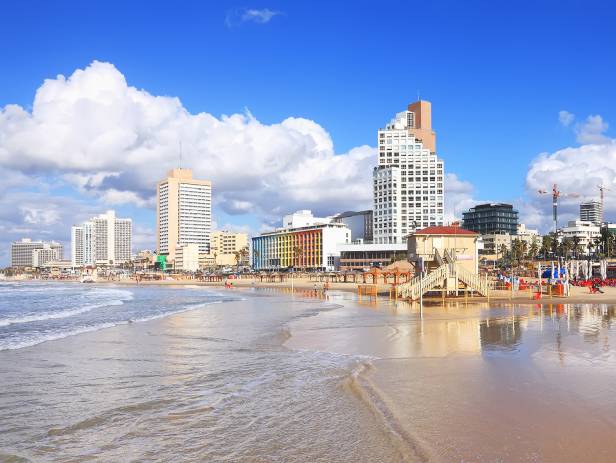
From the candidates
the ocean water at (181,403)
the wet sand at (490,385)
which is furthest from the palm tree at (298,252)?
the ocean water at (181,403)

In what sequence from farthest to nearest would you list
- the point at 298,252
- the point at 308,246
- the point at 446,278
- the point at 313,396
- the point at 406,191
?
the point at 298,252
the point at 308,246
the point at 406,191
the point at 446,278
the point at 313,396

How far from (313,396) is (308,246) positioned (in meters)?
168

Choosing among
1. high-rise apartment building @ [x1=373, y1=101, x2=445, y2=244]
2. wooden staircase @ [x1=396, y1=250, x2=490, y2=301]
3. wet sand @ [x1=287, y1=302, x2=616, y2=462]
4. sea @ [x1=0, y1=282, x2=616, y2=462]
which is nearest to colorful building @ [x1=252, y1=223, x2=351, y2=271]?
high-rise apartment building @ [x1=373, y1=101, x2=445, y2=244]

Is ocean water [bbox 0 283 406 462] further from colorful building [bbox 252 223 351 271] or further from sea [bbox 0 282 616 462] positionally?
colorful building [bbox 252 223 351 271]

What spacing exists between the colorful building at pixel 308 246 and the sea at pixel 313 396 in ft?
488

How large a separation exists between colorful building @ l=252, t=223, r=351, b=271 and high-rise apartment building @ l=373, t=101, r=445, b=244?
577 inches

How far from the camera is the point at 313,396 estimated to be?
12.3m

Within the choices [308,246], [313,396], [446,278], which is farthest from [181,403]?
[308,246]

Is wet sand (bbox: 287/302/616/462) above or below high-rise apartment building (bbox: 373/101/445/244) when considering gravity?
below

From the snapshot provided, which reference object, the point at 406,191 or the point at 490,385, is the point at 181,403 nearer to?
the point at 490,385

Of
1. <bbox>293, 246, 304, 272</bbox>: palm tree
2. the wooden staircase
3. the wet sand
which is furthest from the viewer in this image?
<bbox>293, 246, 304, 272</bbox>: palm tree

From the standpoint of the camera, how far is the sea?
347 inches

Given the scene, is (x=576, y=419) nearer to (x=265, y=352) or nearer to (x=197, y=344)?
(x=265, y=352)

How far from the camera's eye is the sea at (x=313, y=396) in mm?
8812
